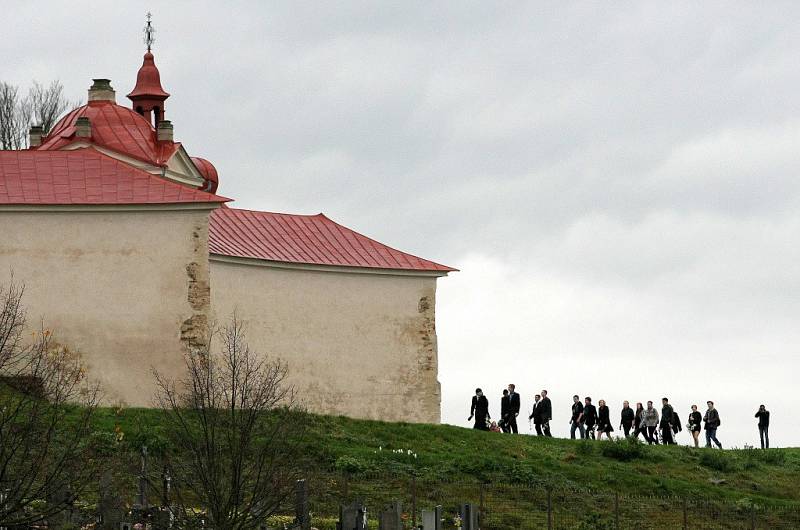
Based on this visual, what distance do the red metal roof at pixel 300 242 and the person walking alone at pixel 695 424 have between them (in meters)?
6.68

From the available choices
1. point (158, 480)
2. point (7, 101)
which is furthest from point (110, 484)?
point (7, 101)

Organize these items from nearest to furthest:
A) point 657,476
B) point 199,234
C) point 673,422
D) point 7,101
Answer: point 657,476
point 199,234
point 673,422
point 7,101

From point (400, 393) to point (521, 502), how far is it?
10.5 m

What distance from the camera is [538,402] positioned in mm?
38656

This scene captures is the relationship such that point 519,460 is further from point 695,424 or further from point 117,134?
point 117,134

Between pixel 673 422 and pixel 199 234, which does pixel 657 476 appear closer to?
pixel 673 422

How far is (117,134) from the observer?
4397 cm

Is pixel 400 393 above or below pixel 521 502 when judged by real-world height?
above

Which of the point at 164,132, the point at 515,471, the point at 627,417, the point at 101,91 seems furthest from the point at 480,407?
the point at 101,91

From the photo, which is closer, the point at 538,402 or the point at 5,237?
the point at 5,237

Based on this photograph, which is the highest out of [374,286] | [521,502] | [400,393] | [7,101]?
[7,101]

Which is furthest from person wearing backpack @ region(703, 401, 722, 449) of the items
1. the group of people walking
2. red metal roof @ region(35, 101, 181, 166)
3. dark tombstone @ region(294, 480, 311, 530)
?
dark tombstone @ region(294, 480, 311, 530)

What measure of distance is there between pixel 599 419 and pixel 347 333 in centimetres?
625

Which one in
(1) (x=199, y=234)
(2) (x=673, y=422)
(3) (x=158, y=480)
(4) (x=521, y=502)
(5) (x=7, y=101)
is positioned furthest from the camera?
(5) (x=7, y=101)
